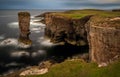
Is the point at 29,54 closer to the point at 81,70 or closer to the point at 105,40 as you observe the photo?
the point at 105,40

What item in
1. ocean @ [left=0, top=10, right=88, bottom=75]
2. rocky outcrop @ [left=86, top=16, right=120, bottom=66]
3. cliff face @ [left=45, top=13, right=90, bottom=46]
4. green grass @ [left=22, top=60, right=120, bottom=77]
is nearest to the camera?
green grass @ [left=22, top=60, right=120, bottom=77]

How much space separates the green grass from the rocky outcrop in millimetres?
5622

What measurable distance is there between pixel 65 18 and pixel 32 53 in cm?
2094

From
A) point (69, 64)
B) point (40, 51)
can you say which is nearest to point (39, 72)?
point (69, 64)

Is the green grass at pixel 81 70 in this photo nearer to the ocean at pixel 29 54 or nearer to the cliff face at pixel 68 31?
the ocean at pixel 29 54

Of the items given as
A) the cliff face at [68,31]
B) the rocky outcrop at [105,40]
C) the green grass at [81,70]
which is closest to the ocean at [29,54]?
the cliff face at [68,31]

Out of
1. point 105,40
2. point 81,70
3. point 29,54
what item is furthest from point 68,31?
point 81,70

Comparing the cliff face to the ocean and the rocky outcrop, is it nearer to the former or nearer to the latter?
the ocean

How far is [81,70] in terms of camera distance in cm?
2320

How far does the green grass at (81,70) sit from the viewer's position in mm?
21320

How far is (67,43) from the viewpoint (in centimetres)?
7750

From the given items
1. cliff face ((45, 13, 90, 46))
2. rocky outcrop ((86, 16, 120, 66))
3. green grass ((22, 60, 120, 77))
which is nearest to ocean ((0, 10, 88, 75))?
cliff face ((45, 13, 90, 46))

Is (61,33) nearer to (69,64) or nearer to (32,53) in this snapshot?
(32,53)

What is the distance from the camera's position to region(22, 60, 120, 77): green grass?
21.3 meters
